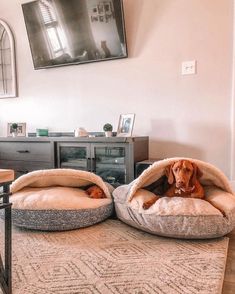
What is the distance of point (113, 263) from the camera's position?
1.19m

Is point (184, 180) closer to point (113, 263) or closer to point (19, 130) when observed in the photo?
point (113, 263)

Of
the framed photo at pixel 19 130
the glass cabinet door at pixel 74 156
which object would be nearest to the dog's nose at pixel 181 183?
the glass cabinet door at pixel 74 156

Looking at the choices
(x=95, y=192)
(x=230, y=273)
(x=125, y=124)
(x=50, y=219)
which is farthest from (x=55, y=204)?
(x=125, y=124)

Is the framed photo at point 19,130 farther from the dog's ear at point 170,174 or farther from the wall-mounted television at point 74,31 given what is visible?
the dog's ear at point 170,174

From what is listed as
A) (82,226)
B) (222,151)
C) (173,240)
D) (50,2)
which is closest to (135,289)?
(173,240)

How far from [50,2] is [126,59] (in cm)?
101

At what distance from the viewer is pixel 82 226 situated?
1.65m

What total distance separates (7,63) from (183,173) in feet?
8.77

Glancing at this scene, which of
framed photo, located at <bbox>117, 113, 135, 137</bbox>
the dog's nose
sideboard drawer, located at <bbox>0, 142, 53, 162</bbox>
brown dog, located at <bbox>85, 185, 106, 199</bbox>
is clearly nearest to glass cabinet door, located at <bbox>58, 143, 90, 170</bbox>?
sideboard drawer, located at <bbox>0, 142, 53, 162</bbox>

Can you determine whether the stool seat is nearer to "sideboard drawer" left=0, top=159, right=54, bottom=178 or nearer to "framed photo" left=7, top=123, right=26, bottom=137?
"sideboard drawer" left=0, top=159, right=54, bottom=178

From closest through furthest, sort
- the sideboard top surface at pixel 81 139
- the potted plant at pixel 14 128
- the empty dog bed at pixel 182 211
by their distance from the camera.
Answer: the empty dog bed at pixel 182 211 < the sideboard top surface at pixel 81 139 < the potted plant at pixel 14 128

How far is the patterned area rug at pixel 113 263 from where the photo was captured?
3.31 feet

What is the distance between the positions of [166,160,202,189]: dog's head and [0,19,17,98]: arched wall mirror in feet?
7.76

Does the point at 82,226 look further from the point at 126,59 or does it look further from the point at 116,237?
the point at 126,59
